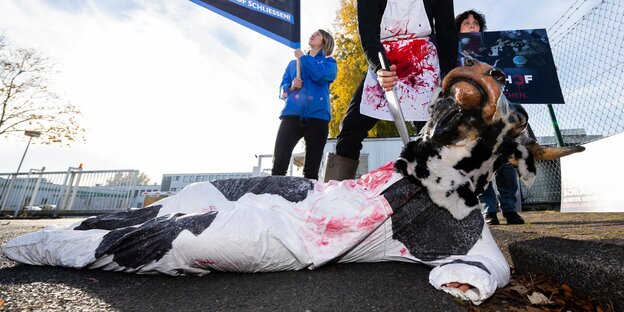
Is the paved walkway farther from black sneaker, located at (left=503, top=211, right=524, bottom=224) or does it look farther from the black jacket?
black sneaker, located at (left=503, top=211, right=524, bottom=224)

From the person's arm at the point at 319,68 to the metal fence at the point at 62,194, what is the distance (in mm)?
11640

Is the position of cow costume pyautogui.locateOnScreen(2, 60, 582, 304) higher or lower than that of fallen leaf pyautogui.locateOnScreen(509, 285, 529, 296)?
higher

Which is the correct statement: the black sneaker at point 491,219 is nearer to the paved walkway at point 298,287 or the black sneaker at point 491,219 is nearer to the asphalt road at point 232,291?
the paved walkway at point 298,287

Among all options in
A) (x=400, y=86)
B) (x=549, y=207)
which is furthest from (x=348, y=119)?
(x=549, y=207)

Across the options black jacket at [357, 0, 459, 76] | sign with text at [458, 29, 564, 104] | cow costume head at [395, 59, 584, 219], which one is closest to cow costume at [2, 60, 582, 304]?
cow costume head at [395, 59, 584, 219]

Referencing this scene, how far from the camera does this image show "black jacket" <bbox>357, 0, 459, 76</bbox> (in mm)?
2094

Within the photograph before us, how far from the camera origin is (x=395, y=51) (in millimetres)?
2176

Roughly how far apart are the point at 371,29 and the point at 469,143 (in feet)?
3.87

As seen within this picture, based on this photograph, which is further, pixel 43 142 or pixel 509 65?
pixel 43 142

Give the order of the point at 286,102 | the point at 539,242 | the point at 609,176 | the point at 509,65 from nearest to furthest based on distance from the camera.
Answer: the point at 539,242, the point at 286,102, the point at 609,176, the point at 509,65

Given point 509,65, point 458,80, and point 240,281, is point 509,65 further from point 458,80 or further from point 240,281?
point 240,281

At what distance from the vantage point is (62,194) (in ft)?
38.9

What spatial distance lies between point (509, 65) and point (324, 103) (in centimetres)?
607

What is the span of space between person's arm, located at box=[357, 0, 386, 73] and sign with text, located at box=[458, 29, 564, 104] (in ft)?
16.6
